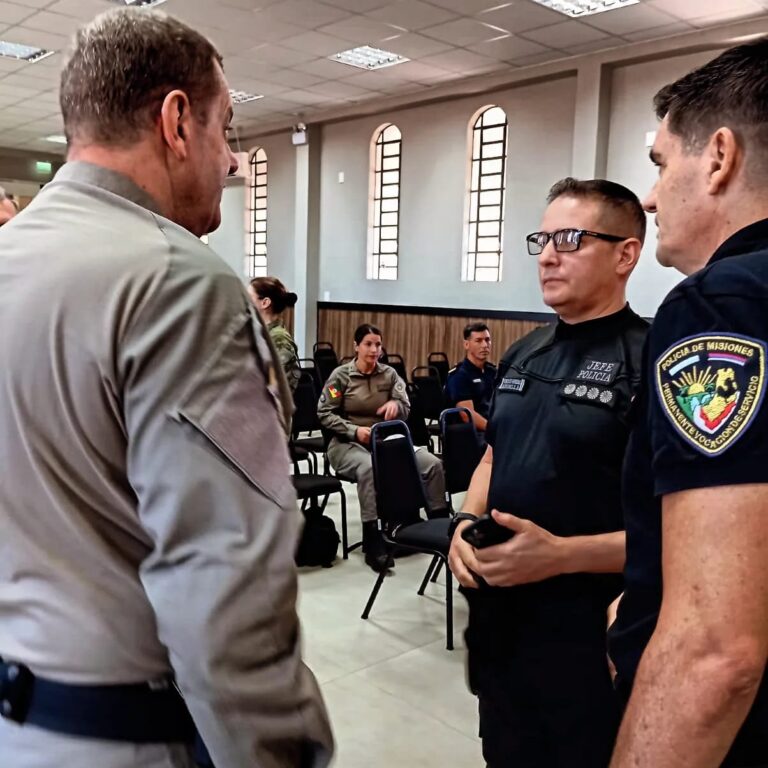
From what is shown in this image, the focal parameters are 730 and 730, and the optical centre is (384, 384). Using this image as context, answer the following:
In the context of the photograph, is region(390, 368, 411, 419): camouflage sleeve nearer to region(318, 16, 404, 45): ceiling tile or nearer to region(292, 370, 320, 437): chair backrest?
region(292, 370, 320, 437): chair backrest

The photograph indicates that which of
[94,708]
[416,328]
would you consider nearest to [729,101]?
[94,708]

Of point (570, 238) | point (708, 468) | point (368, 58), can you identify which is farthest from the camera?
point (368, 58)

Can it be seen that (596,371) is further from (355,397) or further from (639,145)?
(639,145)

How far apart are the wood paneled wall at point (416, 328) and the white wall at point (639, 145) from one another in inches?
46.4

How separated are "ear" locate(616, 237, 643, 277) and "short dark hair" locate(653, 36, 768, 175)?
0.72 meters

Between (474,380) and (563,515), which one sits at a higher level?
(563,515)

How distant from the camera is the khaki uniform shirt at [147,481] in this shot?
773 millimetres

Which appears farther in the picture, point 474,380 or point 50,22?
point 50,22

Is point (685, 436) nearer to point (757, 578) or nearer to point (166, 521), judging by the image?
point (757, 578)

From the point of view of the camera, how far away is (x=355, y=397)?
4.82 metres

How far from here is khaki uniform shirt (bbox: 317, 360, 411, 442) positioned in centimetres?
473

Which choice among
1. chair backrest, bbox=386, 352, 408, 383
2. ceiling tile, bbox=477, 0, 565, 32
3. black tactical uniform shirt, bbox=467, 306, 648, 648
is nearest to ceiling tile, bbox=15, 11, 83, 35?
ceiling tile, bbox=477, 0, 565, 32

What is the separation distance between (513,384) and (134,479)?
43.7 inches

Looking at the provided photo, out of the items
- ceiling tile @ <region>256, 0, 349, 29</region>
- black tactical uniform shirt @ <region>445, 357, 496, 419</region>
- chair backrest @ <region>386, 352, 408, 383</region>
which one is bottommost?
chair backrest @ <region>386, 352, 408, 383</region>
